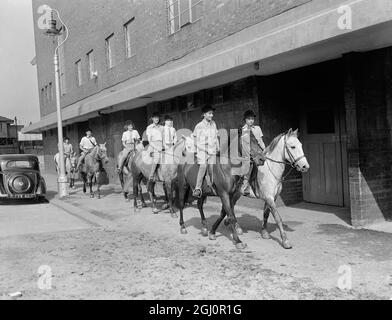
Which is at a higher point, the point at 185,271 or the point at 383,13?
the point at 383,13

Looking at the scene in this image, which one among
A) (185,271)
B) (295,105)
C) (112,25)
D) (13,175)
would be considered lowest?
(185,271)

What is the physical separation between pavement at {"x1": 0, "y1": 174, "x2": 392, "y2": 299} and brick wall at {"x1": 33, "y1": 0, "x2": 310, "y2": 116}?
478 cm

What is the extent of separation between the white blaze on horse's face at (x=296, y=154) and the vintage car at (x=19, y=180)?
33.6 feet

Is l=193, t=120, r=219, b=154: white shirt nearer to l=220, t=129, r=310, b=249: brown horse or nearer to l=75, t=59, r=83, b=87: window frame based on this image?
l=220, t=129, r=310, b=249: brown horse

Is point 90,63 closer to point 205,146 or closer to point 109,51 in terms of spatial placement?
point 109,51

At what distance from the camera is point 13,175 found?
14.2 metres

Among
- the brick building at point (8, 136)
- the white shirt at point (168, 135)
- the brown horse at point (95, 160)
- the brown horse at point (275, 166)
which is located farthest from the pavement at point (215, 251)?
the brick building at point (8, 136)

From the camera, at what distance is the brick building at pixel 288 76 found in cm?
743

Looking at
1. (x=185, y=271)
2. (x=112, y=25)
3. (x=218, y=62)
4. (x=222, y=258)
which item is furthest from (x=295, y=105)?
(x=112, y=25)

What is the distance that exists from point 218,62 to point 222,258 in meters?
4.87

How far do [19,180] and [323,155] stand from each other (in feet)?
32.4

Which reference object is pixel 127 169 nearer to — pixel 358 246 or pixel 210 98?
pixel 210 98

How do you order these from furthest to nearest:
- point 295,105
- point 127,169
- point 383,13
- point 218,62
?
point 127,169, point 295,105, point 218,62, point 383,13

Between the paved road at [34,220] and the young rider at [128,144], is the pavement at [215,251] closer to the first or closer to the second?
the paved road at [34,220]
